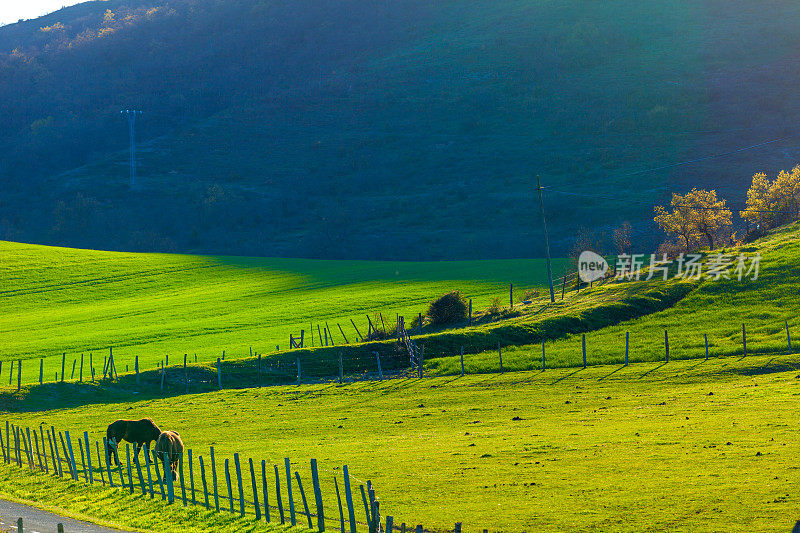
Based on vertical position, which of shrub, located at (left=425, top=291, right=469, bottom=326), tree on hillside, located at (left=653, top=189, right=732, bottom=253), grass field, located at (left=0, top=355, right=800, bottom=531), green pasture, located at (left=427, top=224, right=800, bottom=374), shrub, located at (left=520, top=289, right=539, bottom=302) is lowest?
grass field, located at (left=0, top=355, right=800, bottom=531)

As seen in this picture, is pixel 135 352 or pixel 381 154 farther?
pixel 381 154

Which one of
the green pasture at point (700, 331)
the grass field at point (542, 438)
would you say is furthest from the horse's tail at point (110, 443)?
the green pasture at point (700, 331)

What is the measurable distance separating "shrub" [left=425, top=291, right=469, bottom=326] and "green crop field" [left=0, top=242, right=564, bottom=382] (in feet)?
13.9

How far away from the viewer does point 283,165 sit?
648ft

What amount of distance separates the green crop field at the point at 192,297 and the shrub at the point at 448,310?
4.24m

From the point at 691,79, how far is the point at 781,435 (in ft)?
596

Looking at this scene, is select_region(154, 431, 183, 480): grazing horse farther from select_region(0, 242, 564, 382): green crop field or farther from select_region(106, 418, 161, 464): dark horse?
select_region(0, 242, 564, 382): green crop field

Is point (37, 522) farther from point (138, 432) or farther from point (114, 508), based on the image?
point (138, 432)

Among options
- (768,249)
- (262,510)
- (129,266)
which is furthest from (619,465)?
(129,266)

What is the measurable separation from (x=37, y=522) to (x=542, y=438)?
66.5ft

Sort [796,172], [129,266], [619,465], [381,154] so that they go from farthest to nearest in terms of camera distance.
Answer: [381,154] → [129,266] → [796,172] → [619,465]

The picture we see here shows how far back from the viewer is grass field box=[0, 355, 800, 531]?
1006 inches

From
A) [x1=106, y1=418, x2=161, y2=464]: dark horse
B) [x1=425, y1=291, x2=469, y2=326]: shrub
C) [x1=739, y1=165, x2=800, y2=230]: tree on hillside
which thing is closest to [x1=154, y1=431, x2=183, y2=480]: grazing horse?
[x1=106, y1=418, x2=161, y2=464]: dark horse

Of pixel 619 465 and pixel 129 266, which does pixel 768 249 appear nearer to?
pixel 619 465
